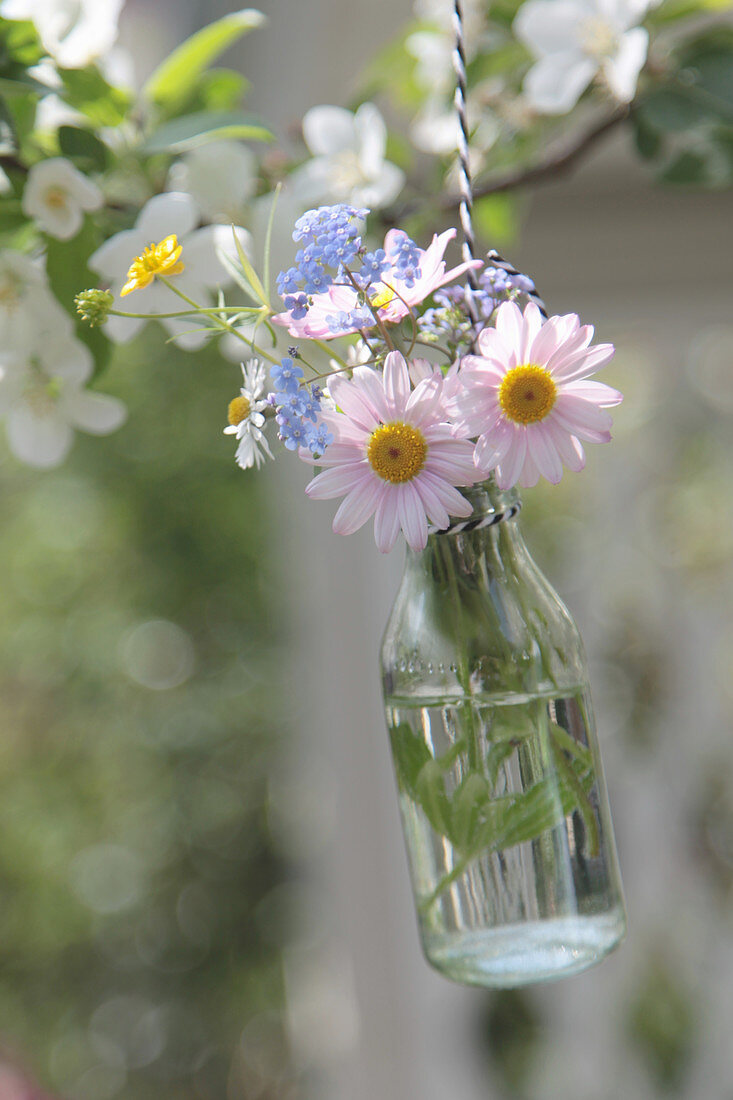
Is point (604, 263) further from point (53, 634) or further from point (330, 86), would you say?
point (53, 634)

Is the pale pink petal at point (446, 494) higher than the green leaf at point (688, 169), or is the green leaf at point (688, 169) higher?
the green leaf at point (688, 169)

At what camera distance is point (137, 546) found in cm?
325

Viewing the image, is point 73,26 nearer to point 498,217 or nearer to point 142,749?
Result: point 498,217

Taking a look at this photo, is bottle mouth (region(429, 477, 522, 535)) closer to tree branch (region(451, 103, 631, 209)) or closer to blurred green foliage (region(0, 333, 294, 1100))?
tree branch (region(451, 103, 631, 209))

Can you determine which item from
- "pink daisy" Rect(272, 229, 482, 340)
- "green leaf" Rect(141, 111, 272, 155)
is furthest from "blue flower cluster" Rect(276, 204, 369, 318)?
"green leaf" Rect(141, 111, 272, 155)

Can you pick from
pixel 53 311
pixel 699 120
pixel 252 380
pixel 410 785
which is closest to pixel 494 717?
pixel 410 785

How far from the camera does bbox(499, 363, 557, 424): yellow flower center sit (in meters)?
0.36

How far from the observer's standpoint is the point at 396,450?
368 millimetres

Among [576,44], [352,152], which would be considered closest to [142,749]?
[352,152]

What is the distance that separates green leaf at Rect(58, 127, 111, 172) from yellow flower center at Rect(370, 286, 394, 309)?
0.95ft

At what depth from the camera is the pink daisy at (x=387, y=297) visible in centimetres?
37

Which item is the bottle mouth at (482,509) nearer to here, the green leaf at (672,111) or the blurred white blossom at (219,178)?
the blurred white blossom at (219,178)

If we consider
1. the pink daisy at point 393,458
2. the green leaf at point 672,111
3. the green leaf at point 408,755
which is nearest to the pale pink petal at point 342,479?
the pink daisy at point 393,458

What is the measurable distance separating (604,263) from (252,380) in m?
1.61
